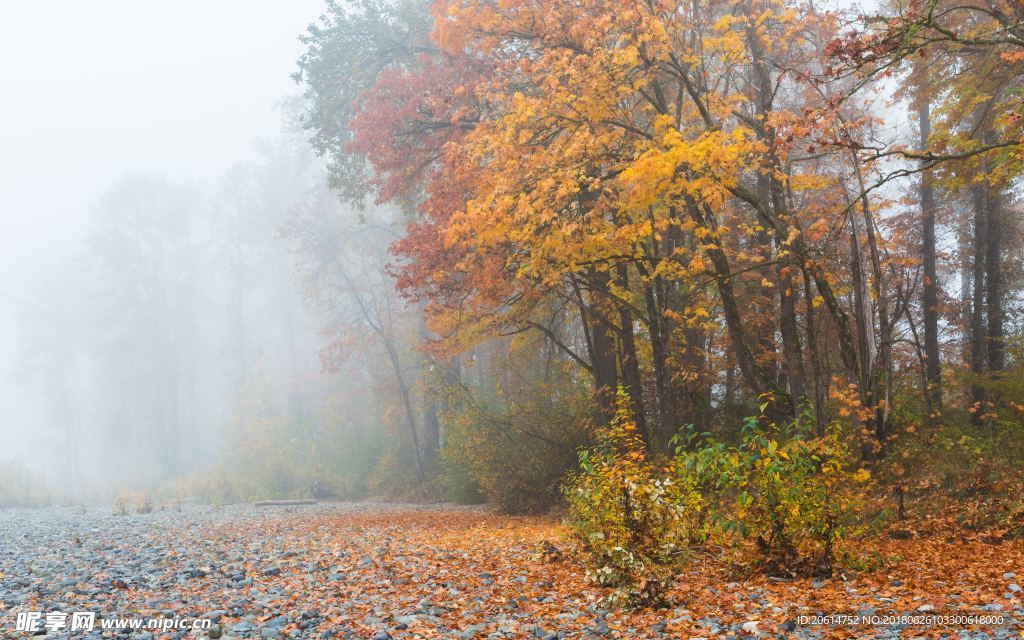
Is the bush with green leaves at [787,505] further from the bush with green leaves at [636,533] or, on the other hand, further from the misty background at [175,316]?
the misty background at [175,316]

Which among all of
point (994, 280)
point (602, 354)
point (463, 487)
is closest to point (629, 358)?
point (602, 354)

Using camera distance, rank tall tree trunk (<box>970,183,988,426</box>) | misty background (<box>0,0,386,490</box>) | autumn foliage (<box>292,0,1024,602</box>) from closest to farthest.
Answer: autumn foliage (<box>292,0,1024,602</box>)
tall tree trunk (<box>970,183,988,426</box>)
misty background (<box>0,0,386,490</box>)

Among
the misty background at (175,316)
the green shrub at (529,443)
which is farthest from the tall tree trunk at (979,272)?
the misty background at (175,316)

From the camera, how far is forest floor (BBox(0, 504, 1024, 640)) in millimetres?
4688

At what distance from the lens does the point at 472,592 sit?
20.5 ft

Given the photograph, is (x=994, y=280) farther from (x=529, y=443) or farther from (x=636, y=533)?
(x=636, y=533)

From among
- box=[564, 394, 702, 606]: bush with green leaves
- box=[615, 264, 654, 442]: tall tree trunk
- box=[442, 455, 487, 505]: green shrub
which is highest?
box=[615, 264, 654, 442]: tall tree trunk

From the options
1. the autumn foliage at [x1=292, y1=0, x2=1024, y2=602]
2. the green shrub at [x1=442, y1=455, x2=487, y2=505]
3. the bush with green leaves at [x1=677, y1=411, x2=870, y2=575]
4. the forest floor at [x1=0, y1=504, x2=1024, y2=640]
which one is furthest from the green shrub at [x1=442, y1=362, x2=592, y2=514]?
the bush with green leaves at [x1=677, y1=411, x2=870, y2=575]

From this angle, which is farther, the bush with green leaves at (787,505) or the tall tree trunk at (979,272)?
the tall tree trunk at (979,272)

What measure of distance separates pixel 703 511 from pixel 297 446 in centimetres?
2491

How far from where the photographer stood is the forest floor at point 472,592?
4688mm

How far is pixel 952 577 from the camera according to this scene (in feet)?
17.5

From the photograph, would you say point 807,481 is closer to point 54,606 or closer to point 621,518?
point 621,518

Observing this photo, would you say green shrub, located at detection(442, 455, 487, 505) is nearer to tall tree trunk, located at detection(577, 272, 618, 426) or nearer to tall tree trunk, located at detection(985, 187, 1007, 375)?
tall tree trunk, located at detection(577, 272, 618, 426)
